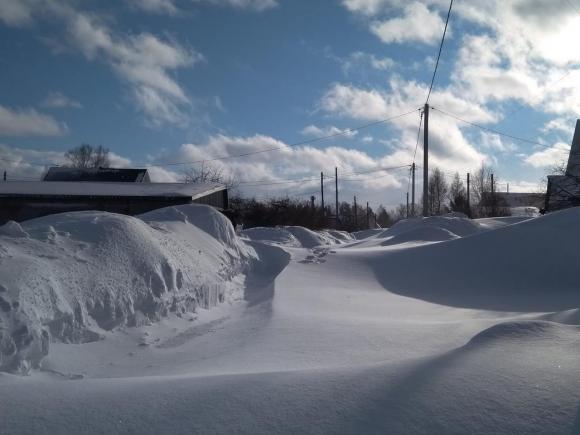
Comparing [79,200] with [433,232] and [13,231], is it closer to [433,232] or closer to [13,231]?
[433,232]

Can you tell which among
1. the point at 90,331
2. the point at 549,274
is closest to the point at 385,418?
the point at 90,331

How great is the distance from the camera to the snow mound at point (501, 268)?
9417mm

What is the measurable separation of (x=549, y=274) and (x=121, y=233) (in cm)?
881

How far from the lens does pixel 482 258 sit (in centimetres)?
1171

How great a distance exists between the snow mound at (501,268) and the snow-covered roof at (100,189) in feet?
42.0

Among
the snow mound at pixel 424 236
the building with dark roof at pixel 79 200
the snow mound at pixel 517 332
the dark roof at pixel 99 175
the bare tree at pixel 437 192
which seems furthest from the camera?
the bare tree at pixel 437 192

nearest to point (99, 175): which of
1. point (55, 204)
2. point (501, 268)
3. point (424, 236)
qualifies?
point (55, 204)

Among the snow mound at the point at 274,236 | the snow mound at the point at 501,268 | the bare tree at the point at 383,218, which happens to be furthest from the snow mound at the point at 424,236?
the bare tree at the point at 383,218

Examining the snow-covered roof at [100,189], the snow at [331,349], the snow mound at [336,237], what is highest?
the snow-covered roof at [100,189]

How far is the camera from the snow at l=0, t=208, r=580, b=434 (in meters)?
2.88

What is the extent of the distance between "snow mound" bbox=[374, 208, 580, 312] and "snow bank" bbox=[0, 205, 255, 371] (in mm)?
4511

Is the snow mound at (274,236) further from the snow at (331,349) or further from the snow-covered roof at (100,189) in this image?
the snow at (331,349)

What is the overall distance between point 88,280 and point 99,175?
28.8 m

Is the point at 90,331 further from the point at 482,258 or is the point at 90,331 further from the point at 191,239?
the point at 482,258
